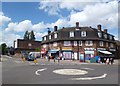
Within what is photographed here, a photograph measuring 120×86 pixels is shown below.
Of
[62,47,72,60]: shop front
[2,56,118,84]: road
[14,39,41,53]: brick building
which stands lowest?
[2,56,118,84]: road

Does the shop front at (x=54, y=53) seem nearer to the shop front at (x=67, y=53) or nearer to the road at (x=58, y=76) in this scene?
the shop front at (x=67, y=53)

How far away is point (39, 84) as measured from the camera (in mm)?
13195

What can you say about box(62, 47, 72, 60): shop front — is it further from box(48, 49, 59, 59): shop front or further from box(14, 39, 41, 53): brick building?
box(14, 39, 41, 53): brick building

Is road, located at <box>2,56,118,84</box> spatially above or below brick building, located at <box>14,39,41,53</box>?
below

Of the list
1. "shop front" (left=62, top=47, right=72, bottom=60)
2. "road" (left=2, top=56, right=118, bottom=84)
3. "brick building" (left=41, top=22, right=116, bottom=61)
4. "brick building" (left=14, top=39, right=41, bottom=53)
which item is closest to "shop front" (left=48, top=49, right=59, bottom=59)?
"brick building" (left=41, top=22, right=116, bottom=61)

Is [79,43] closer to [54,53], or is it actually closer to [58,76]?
[54,53]

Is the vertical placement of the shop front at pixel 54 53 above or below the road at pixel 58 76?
above

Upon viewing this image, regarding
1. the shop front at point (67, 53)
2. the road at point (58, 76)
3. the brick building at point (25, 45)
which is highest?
the brick building at point (25, 45)

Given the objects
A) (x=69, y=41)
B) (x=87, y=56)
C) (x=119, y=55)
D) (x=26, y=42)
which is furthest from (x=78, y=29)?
(x=26, y=42)

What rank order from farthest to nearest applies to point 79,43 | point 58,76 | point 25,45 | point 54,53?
point 25,45 < point 54,53 < point 79,43 < point 58,76

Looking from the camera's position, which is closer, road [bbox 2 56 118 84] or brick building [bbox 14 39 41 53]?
road [bbox 2 56 118 84]

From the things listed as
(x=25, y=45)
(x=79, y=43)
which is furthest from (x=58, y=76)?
(x=25, y=45)

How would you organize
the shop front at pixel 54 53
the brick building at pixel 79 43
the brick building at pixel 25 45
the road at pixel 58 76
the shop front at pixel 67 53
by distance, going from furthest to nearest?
the brick building at pixel 25 45 < the shop front at pixel 54 53 < the shop front at pixel 67 53 < the brick building at pixel 79 43 < the road at pixel 58 76

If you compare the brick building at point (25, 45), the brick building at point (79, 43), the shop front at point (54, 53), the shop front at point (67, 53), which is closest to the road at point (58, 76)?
the brick building at point (79, 43)
